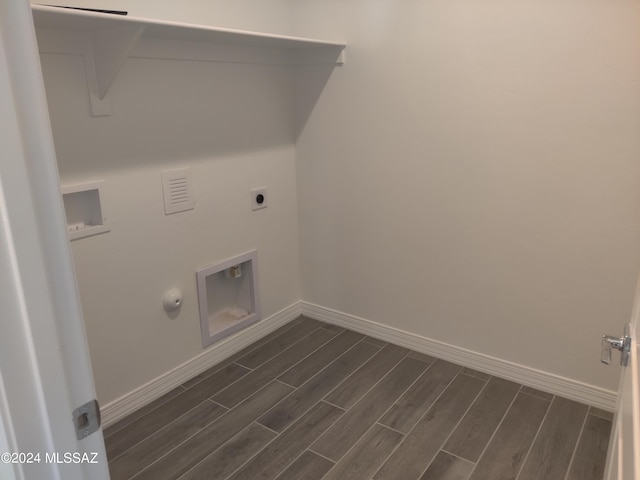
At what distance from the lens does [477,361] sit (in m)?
2.60

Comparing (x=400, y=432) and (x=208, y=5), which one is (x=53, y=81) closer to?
(x=208, y=5)

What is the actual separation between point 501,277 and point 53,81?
2.12 m

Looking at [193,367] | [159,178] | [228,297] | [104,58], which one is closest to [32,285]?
[104,58]

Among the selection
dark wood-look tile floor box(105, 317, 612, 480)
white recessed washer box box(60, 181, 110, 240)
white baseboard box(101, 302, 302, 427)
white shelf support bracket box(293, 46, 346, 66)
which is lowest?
dark wood-look tile floor box(105, 317, 612, 480)

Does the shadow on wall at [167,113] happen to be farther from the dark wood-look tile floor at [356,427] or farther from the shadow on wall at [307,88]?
the dark wood-look tile floor at [356,427]

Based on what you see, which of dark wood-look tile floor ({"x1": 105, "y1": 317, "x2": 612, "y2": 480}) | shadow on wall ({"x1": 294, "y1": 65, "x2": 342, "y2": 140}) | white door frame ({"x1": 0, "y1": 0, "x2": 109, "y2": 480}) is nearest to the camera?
white door frame ({"x1": 0, "y1": 0, "x2": 109, "y2": 480})

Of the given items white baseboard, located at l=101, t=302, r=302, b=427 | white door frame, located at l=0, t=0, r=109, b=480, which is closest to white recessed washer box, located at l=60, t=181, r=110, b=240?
white baseboard, located at l=101, t=302, r=302, b=427

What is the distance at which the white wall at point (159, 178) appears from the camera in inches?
79.7

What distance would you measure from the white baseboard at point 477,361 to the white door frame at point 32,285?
224 cm

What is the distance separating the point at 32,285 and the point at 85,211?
159 centimetres

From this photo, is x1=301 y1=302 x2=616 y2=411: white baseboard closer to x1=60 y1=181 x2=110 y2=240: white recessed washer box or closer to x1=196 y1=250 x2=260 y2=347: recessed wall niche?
x1=196 y1=250 x2=260 y2=347: recessed wall niche

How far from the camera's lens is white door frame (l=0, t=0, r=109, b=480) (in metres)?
0.58

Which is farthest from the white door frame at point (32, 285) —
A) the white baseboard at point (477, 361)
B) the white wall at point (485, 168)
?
the white baseboard at point (477, 361)

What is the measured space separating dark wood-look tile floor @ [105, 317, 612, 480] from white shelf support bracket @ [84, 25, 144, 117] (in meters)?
1.40
